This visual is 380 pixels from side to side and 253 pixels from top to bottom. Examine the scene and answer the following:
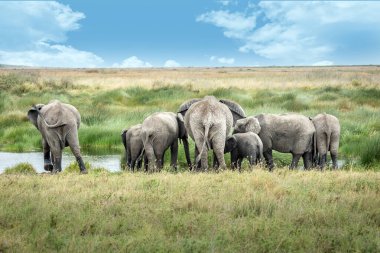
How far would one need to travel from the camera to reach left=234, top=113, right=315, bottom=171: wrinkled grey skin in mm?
14172

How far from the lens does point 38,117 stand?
13422 mm

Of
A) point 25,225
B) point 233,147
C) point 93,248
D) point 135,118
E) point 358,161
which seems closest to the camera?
point 93,248

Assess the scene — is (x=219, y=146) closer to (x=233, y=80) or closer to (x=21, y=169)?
(x=21, y=169)

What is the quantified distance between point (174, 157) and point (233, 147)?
5.68 ft

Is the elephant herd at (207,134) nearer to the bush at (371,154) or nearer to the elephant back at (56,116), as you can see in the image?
the elephant back at (56,116)

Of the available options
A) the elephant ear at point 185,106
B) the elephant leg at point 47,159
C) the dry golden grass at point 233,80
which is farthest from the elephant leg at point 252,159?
the dry golden grass at point 233,80

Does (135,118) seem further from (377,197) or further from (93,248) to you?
(93,248)

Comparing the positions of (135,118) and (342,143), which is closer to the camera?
(342,143)

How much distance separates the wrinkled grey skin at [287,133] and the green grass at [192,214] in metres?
3.22

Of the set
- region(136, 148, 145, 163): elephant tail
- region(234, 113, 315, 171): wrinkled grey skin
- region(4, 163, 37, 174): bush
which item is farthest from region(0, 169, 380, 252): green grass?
region(234, 113, 315, 171): wrinkled grey skin

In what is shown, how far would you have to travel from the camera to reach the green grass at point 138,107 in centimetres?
2055

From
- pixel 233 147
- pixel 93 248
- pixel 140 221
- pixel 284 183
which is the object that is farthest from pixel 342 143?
pixel 93 248

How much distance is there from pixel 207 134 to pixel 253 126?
215cm

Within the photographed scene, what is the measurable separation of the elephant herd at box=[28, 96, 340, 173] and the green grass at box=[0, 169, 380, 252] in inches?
67.1
